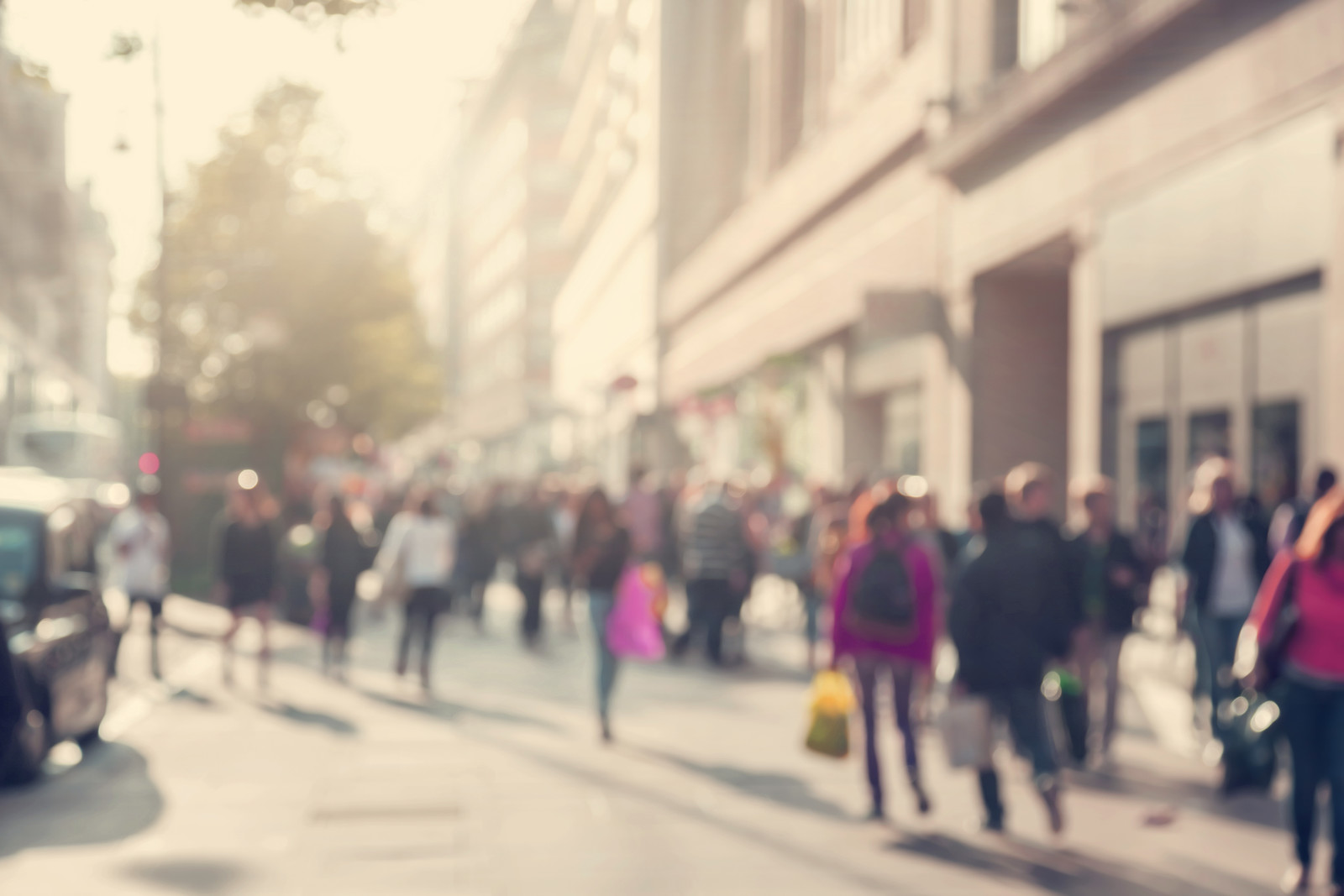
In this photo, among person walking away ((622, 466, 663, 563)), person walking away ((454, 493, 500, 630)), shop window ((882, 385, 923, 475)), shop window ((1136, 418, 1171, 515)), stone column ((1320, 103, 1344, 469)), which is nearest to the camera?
stone column ((1320, 103, 1344, 469))

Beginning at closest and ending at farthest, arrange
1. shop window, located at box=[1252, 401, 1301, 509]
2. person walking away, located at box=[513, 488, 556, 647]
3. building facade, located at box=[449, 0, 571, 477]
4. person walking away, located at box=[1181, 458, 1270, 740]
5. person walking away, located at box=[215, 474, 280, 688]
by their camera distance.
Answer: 1. person walking away, located at box=[1181, 458, 1270, 740]
2. shop window, located at box=[1252, 401, 1301, 509]
3. person walking away, located at box=[215, 474, 280, 688]
4. person walking away, located at box=[513, 488, 556, 647]
5. building facade, located at box=[449, 0, 571, 477]

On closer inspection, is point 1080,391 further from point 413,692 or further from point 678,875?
point 678,875

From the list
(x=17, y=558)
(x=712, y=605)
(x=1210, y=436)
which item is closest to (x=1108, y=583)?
(x=1210, y=436)

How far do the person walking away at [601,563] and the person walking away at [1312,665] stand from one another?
18.7 ft

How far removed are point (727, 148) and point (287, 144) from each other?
13445 millimetres

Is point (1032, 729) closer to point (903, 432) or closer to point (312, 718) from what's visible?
point (312, 718)

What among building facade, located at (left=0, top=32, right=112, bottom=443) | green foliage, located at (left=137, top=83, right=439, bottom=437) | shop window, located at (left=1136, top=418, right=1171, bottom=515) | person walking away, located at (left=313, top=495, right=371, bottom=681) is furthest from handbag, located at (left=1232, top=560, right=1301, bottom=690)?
building facade, located at (left=0, top=32, right=112, bottom=443)

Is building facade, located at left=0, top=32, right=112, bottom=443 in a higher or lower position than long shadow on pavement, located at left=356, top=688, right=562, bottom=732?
higher

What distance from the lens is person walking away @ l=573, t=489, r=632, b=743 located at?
12.4m

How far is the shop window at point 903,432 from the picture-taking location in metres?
24.0

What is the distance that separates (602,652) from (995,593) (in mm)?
4343

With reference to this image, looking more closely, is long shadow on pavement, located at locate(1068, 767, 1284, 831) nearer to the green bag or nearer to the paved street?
the paved street

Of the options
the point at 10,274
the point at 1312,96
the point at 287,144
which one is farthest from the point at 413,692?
the point at 10,274

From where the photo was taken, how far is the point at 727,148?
133ft
